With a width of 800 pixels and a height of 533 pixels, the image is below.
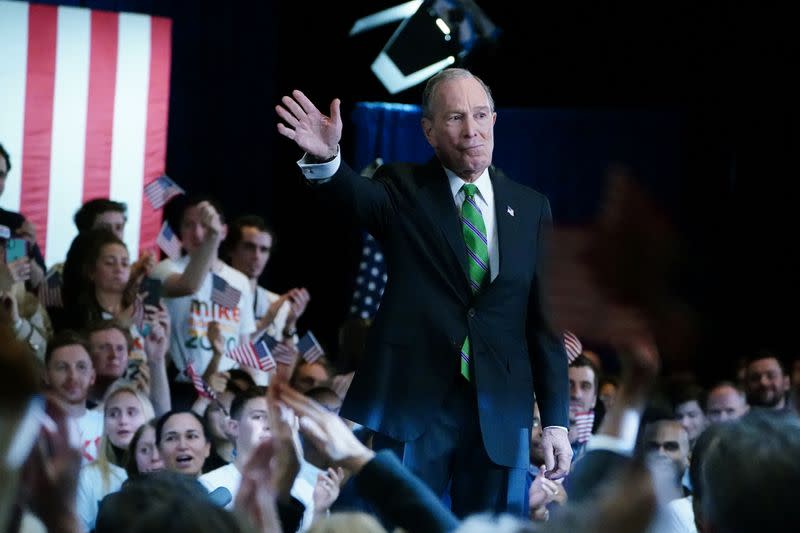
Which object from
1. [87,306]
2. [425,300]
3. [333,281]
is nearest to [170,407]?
[87,306]

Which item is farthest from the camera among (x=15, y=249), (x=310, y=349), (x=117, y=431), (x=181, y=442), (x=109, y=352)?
(x=310, y=349)

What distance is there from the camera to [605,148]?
930 centimetres

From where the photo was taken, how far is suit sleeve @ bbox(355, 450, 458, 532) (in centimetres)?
174

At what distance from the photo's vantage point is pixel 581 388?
542 centimetres

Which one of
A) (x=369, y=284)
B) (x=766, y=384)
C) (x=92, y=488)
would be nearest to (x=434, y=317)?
(x=92, y=488)

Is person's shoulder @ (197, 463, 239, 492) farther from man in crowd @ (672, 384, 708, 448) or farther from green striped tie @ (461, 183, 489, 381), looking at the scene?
man in crowd @ (672, 384, 708, 448)

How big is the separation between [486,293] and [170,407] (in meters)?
2.42

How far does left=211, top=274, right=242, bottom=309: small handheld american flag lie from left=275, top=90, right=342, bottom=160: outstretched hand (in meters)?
2.80

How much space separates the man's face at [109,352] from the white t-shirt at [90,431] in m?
0.20

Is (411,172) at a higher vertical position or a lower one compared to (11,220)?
higher

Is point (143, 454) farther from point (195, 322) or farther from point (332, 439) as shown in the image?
point (332, 439)

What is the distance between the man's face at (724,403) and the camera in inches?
241

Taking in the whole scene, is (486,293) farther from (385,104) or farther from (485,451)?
(385,104)

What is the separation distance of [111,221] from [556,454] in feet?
10.7
